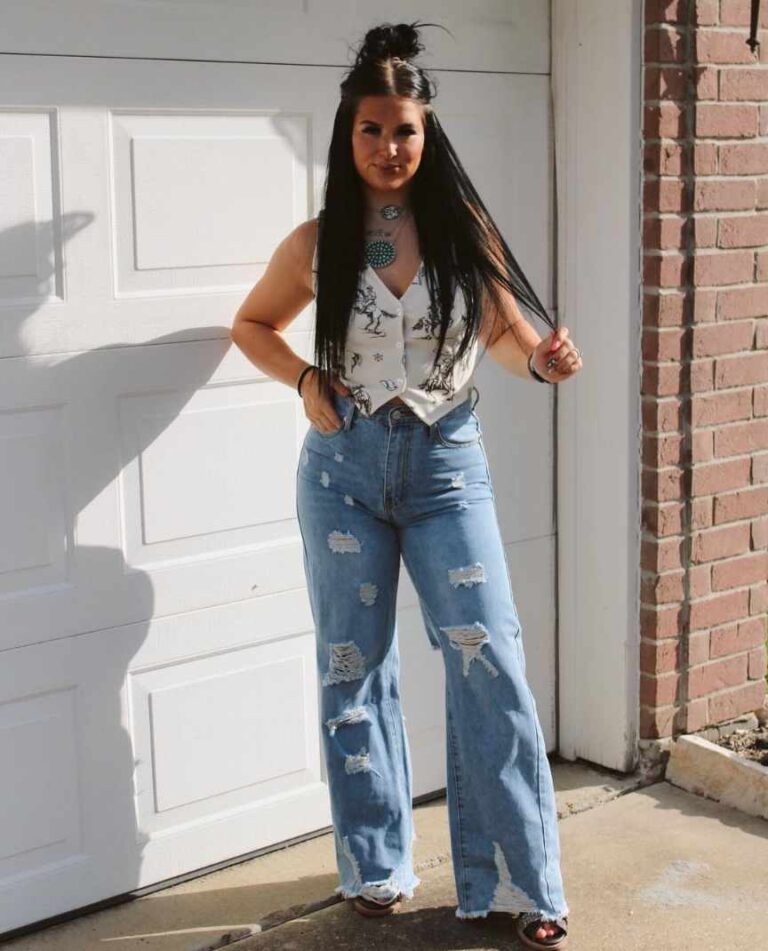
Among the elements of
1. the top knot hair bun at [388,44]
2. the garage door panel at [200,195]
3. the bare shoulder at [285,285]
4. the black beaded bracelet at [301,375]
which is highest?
the top knot hair bun at [388,44]

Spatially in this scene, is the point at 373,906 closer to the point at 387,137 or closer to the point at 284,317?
the point at 284,317

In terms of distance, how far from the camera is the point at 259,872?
12.2 feet

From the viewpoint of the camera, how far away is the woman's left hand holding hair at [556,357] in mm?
3084

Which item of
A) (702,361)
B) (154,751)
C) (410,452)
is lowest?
(154,751)

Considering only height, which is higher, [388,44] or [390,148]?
[388,44]

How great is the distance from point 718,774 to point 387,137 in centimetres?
205

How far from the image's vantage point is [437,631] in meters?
3.30

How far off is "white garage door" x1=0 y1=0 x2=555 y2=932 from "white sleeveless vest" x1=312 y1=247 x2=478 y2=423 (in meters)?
0.51

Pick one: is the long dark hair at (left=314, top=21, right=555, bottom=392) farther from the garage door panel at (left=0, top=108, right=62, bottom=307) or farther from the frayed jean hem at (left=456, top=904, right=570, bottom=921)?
the frayed jean hem at (left=456, top=904, right=570, bottom=921)

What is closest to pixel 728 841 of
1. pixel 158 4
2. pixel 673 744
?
pixel 673 744

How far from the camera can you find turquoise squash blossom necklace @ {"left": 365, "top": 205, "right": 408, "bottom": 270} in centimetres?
317

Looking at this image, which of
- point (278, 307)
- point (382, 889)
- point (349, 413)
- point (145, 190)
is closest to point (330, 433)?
point (349, 413)

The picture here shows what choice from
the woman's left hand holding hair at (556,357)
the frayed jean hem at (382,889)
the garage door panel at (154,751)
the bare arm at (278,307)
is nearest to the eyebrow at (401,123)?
the bare arm at (278,307)

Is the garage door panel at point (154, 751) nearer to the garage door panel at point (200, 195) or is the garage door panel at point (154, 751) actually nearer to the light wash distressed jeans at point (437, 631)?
the light wash distressed jeans at point (437, 631)
